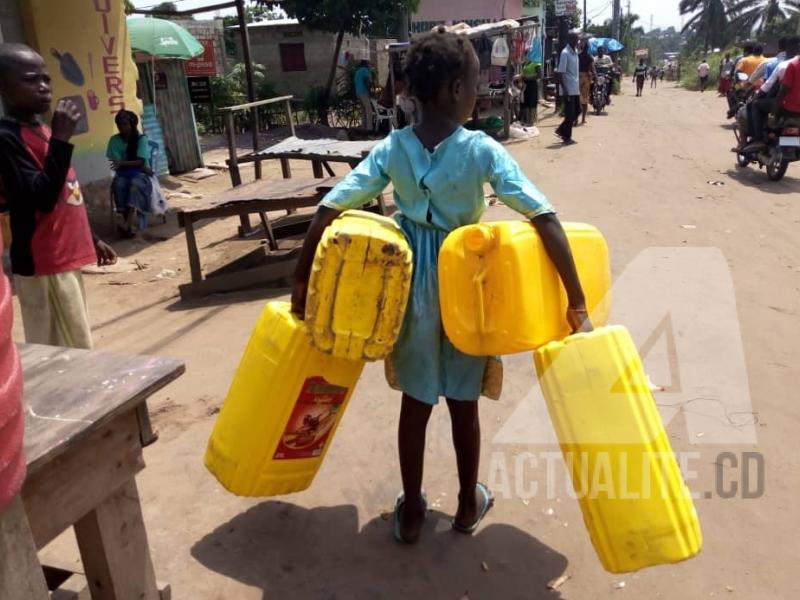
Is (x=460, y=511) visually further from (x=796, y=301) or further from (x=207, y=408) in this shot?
(x=796, y=301)

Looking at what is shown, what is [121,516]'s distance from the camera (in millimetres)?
1746

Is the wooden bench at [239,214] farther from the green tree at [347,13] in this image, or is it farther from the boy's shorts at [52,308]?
the green tree at [347,13]

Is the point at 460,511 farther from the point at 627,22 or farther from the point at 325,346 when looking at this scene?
the point at 627,22

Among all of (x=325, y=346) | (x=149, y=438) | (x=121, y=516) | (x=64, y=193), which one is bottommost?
(x=121, y=516)

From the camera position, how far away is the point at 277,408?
2.11m

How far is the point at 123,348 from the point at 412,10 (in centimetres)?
1395

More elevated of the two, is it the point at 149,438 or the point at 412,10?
the point at 412,10

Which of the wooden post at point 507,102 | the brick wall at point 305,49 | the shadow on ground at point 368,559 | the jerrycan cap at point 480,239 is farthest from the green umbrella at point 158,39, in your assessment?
the brick wall at point 305,49

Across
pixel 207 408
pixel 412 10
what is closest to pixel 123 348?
pixel 207 408

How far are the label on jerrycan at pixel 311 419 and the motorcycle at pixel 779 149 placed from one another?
297 inches

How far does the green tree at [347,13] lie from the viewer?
15758mm

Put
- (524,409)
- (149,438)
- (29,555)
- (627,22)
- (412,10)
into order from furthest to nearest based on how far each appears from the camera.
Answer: (627,22)
(412,10)
(524,409)
(149,438)
(29,555)

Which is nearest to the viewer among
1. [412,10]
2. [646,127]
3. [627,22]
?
[646,127]

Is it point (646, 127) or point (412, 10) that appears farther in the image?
point (412, 10)
